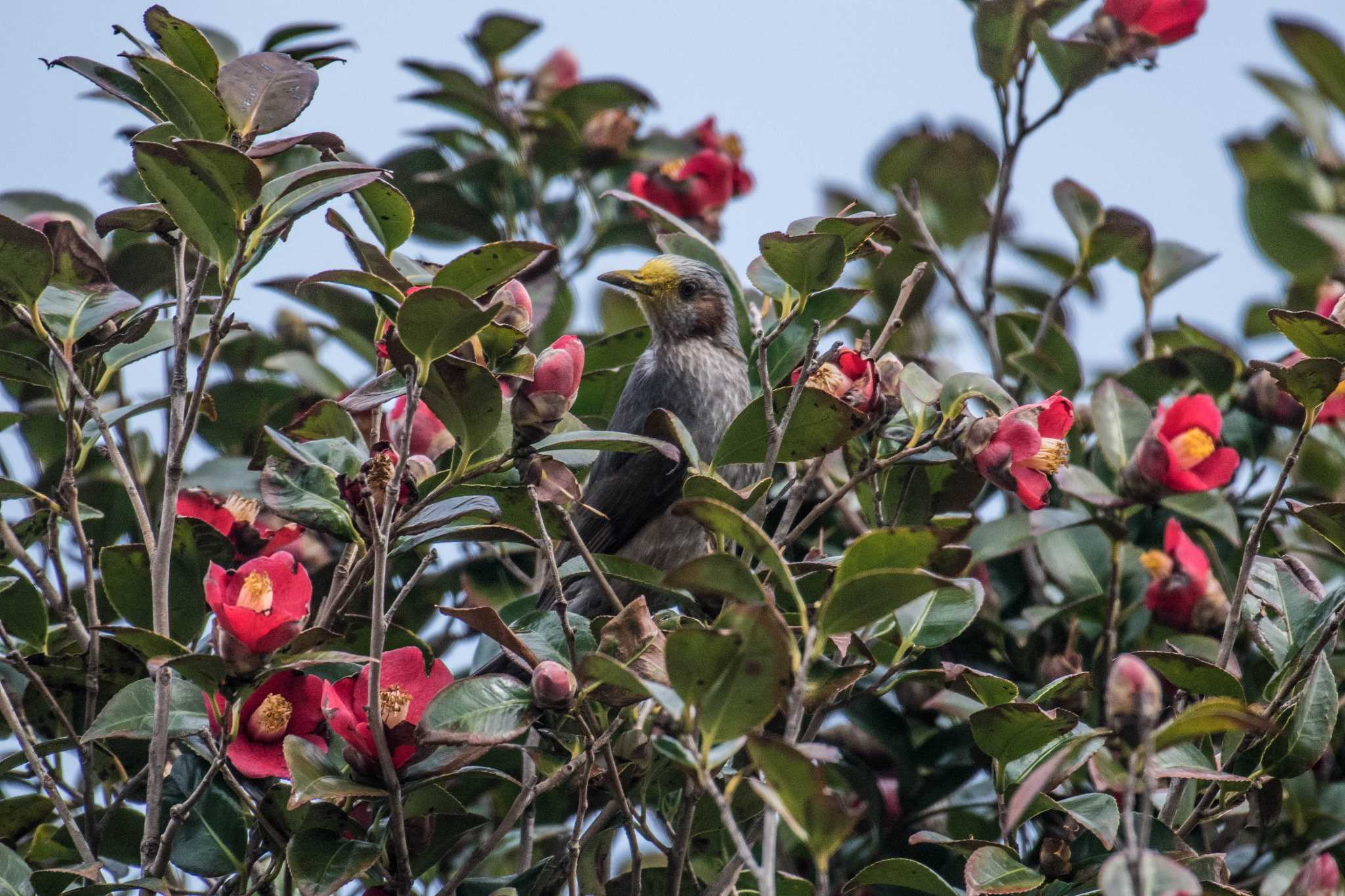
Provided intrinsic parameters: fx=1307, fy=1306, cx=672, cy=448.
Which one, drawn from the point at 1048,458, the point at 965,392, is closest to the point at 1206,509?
the point at 1048,458

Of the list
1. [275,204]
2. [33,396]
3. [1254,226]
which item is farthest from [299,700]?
[1254,226]

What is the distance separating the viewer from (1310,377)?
1866 mm

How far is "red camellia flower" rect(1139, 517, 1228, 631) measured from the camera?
101 inches

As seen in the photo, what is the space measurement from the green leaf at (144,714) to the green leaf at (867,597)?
91cm

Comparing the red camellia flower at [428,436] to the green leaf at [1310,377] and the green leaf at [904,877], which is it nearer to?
the green leaf at [904,877]

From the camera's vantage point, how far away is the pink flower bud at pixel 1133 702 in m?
1.19

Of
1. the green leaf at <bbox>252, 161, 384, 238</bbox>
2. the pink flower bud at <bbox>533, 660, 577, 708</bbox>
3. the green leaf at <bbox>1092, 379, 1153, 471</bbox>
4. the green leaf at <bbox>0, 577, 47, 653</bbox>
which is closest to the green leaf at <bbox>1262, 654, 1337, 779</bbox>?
the green leaf at <bbox>1092, 379, 1153, 471</bbox>

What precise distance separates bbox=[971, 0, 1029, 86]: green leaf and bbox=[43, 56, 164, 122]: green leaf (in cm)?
190

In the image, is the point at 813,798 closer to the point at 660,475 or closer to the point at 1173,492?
the point at 1173,492

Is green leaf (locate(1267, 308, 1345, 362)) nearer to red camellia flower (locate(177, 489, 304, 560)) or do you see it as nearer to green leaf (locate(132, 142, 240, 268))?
green leaf (locate(132, 142, 240, 268))

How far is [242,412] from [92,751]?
1.04 m

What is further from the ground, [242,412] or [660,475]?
[242,412]

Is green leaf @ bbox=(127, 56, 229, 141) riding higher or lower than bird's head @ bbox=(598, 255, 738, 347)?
higher

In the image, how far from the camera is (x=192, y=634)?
2133mm
